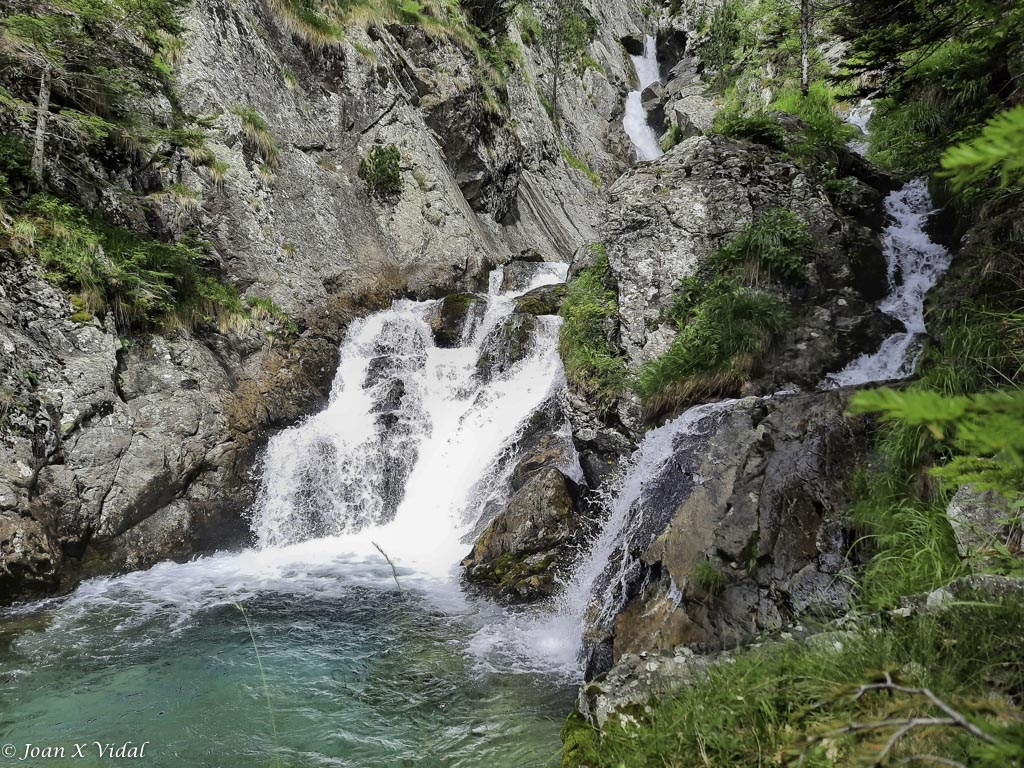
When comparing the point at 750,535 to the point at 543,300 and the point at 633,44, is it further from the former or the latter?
the point at 633,44

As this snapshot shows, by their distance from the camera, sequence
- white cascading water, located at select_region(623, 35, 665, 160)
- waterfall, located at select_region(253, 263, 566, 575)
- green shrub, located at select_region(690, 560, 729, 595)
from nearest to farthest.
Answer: green shrub, located at select_region(690, 560, 729, 595), waterfall, located at select_region(253, 263, 566, 575), white cascading water, located at select_region(623, 35, 665, 160)

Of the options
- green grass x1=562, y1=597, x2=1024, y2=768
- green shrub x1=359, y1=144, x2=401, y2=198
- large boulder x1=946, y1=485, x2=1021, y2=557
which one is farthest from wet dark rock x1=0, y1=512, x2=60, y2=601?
green shrub x1=359, y1=144, x2=401, y2=198

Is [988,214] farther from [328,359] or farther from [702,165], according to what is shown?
[328,359]

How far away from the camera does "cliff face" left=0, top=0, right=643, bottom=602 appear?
8.52 meters

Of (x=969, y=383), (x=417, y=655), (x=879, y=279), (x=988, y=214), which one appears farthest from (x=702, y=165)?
(x=417, y=655)

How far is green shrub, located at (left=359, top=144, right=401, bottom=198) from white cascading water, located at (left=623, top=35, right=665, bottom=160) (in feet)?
61.3

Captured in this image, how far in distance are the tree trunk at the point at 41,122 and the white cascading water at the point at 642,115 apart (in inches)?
1101

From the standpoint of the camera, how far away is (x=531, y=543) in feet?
27.9

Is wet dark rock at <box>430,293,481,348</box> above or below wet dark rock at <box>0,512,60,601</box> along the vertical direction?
above

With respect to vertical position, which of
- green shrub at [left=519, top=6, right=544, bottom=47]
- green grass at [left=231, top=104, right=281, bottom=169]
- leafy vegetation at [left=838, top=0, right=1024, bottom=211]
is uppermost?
green shrub at [left=519, top=6, right=544, bottom=47]

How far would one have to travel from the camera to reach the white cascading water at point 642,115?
3297cm

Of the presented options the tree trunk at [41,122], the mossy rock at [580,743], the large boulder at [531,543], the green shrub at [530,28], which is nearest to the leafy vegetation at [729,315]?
the large boulder at [531,543]

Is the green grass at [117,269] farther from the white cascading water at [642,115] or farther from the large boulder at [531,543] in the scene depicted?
the white cascading water at [642,115]

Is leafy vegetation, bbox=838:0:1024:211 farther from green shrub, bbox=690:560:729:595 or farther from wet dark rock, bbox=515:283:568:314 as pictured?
wet dark rock, bbox=515:283:568:314
